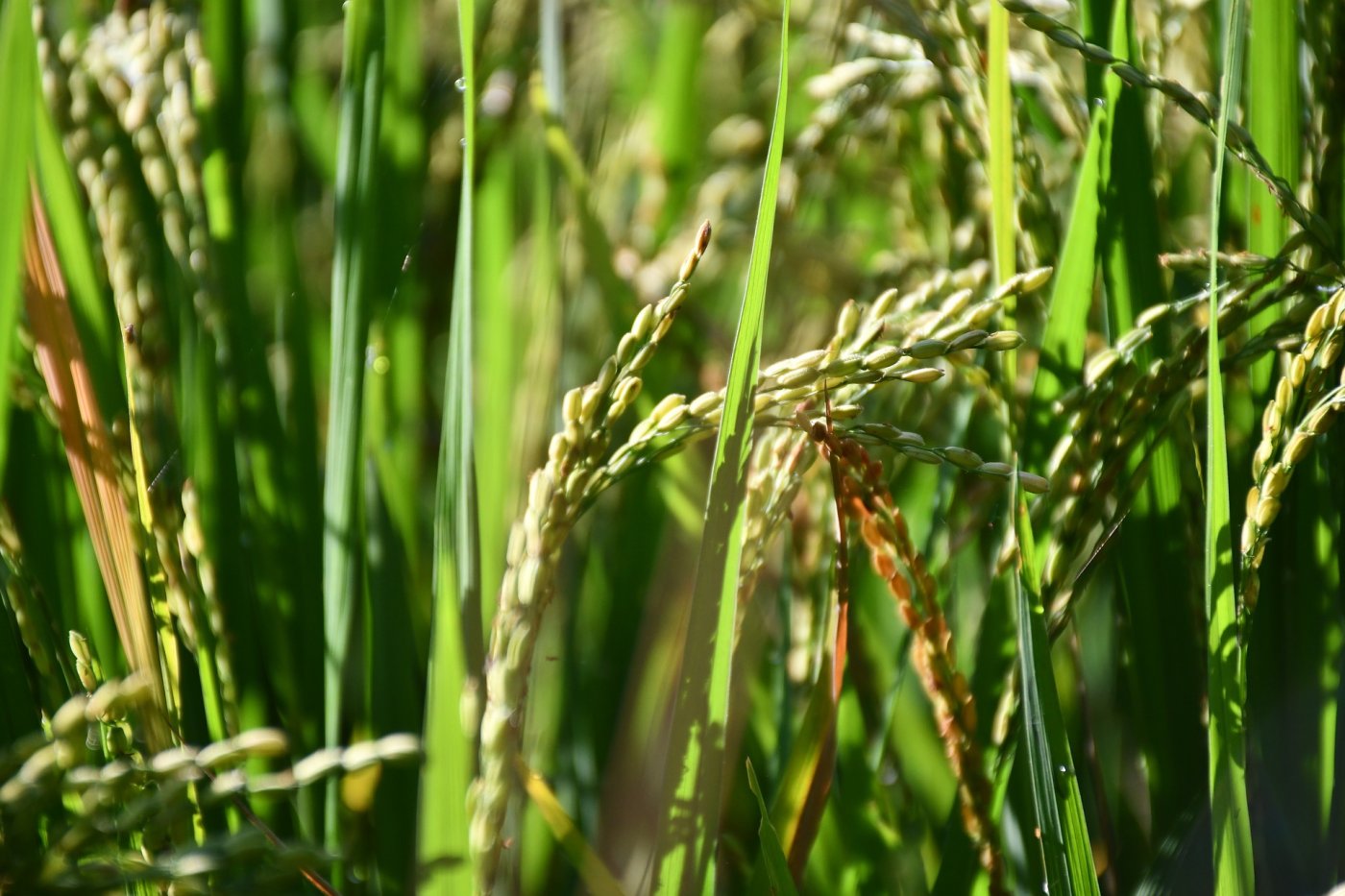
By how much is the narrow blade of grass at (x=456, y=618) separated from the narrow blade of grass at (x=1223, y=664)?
0.37 meters

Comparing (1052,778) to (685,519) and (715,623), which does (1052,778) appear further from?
(685,519)

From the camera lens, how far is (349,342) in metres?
0.73

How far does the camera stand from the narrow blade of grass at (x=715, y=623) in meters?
0.53

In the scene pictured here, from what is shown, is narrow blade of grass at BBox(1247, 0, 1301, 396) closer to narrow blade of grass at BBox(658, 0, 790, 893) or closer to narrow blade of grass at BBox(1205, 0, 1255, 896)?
narrow blade of grass at BBox(1205, 0, 1255, 896)

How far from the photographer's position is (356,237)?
763mm

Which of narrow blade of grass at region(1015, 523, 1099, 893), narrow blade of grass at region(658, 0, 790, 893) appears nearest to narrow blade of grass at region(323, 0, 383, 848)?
narrow blade of grass at region(658, 0, 790, 893)

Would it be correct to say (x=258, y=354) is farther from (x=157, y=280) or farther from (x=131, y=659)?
(x=131, y=659)

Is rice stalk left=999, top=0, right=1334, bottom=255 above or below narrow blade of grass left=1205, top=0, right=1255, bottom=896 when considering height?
above

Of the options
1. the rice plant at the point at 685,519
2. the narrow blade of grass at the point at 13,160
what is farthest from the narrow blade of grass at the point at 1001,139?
the narrow blade of grass at the point at 13,160

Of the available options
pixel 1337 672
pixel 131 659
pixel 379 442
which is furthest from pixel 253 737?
pixel 1337 672

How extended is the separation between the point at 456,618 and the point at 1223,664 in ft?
1.29

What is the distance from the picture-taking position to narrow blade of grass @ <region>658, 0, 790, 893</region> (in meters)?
0.53

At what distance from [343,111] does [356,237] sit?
0.36ft

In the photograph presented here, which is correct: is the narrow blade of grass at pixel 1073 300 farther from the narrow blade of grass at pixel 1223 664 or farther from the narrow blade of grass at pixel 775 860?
the narrow blade of grass at pixel 775 860
